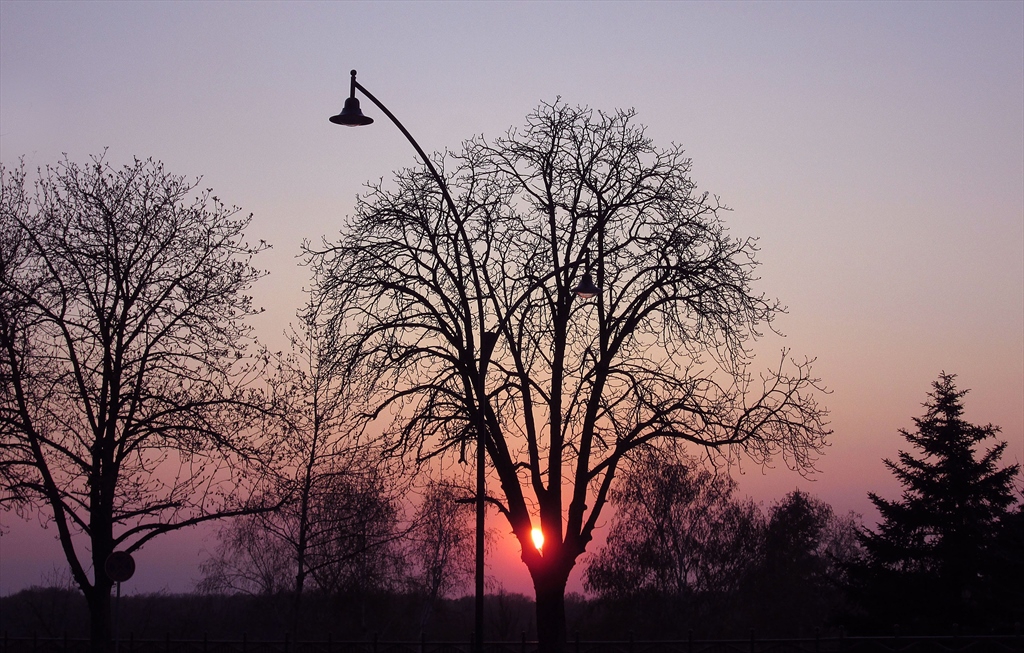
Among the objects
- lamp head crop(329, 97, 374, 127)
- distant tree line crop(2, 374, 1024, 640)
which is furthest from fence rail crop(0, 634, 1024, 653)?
lamp head crop(329, 97, 374, 127)

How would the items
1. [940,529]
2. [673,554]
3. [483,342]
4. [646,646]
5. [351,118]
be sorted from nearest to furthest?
[351,118] < [483,342] < [646,646] < [940,529] < [673,554]

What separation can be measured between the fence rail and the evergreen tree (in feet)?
25.7

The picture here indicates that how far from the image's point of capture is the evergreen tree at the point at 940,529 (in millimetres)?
37188

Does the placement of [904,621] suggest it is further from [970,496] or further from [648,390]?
[648,390]

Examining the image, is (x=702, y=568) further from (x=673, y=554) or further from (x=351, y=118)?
(x=351, y=118)

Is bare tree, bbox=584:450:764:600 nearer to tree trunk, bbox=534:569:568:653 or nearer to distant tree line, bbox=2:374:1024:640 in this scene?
distant tree line, bbox=2:374:1024:640

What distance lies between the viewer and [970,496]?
128 ft

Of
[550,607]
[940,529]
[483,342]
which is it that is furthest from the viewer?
[940,529]

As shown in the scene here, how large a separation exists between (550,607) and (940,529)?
21.0 m

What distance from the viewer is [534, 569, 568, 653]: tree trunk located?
24.2 metres

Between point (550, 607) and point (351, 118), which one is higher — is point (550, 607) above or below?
below

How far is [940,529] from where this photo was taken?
39.0 m

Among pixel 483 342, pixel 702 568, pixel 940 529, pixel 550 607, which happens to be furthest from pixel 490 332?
pixel 702 568

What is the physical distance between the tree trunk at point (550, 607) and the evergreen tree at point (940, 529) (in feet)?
57.7
